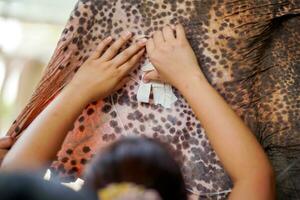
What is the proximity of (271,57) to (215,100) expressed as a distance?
24 centimetres

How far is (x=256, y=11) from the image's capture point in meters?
1.13

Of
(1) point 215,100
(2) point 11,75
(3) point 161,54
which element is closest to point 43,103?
(3) point 161,54

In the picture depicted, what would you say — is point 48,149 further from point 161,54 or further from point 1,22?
point 1,22

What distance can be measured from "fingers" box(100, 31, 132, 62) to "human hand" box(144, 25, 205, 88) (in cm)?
6

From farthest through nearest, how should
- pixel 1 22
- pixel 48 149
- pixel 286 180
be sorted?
pixel 1 22, pixel 286 180, pixel 48 149

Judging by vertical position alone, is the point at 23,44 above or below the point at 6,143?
above

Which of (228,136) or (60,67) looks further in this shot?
(60,67)

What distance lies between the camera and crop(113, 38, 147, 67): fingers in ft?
3.57

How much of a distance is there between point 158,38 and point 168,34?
0.03 metres

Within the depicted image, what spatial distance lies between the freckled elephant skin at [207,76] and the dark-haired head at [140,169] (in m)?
0.41

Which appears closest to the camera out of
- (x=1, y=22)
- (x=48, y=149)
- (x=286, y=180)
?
(x=48, y=149)

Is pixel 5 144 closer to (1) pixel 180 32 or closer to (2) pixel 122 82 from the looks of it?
(2) pixel 122 82

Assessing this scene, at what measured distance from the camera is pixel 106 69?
1.09 m

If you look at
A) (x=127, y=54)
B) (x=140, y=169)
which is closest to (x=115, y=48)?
(x=127, y=54)
